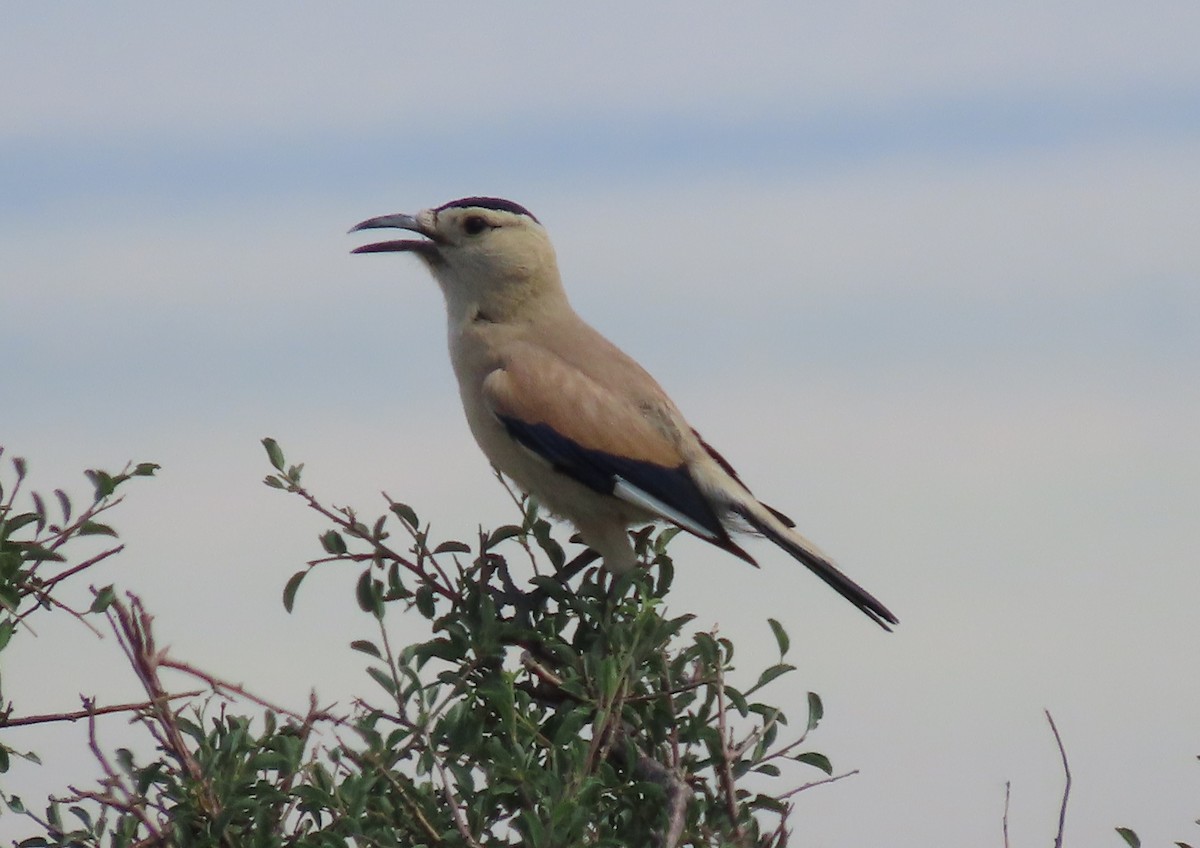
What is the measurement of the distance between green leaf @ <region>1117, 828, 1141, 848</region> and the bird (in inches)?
55.5

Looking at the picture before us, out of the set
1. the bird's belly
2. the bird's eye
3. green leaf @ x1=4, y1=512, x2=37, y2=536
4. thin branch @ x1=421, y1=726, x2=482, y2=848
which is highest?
the bird's eye

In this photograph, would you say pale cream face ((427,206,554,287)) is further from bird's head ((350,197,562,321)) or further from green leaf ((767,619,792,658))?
green leaf ((767,619,792,658))

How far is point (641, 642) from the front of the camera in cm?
444

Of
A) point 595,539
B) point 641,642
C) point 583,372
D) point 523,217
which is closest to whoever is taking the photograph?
point 641,642

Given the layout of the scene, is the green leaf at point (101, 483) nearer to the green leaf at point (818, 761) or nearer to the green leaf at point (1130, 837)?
the green leaf at point (818, 761)

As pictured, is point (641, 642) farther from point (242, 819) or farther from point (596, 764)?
point (242, 819)

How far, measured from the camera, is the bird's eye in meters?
6.99

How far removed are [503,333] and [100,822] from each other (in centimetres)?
313

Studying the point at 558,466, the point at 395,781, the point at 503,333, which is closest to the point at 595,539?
the point at 558,466

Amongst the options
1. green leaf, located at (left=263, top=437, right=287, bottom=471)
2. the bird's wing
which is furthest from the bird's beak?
green leaf, located at (left=263, top=437, right=287, bottom=471)

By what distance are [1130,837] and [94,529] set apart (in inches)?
117

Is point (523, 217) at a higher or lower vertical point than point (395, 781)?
higher

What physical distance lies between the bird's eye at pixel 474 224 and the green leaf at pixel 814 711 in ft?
10.6

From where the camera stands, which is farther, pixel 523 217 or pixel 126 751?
pixel 523 217
